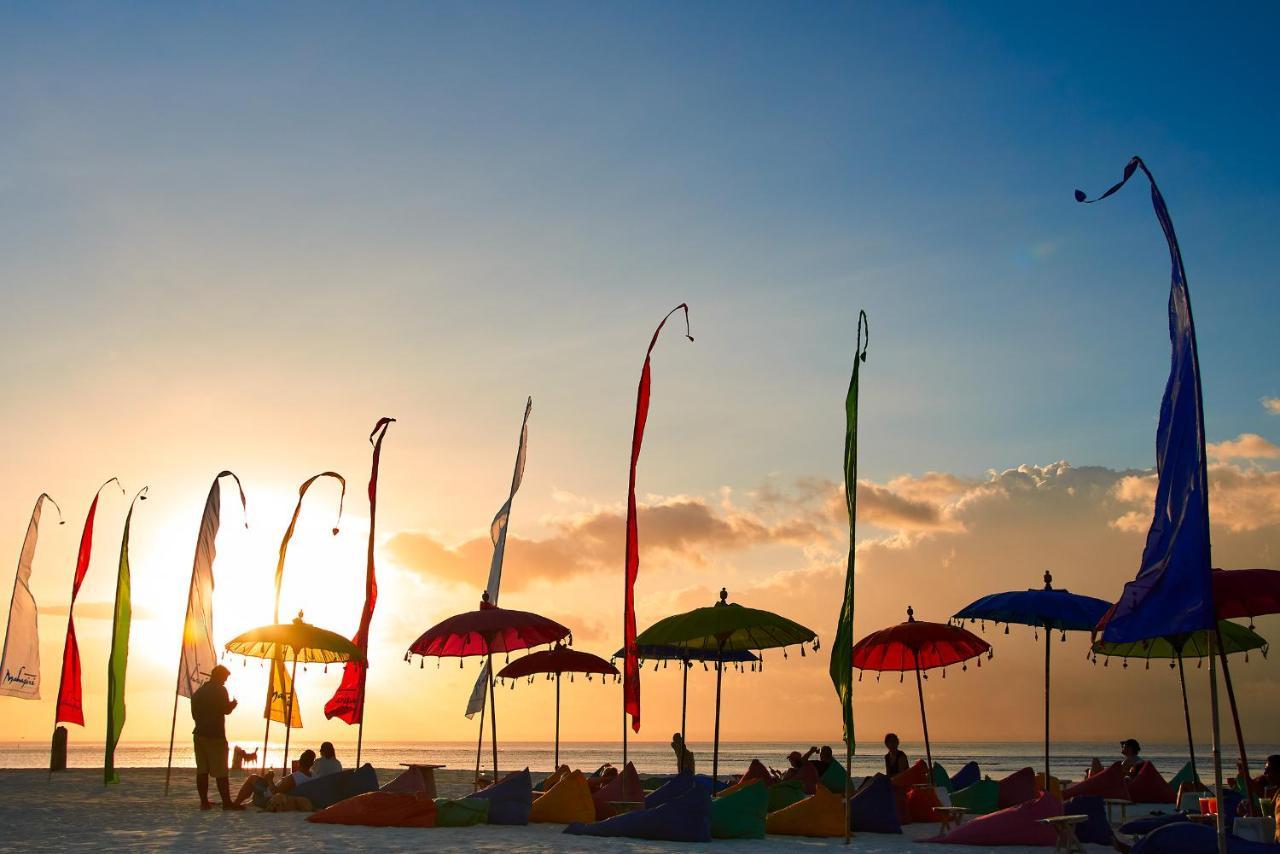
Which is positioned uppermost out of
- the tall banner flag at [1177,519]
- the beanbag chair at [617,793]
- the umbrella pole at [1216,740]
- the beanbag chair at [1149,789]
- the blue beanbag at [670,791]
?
the tall banner flag at [1177,519]

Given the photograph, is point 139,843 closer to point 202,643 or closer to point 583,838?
point 583,838

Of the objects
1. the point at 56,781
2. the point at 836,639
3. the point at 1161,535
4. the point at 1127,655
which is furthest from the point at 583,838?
the point at 56,781

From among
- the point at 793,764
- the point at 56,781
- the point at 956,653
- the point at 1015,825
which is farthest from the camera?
the point at 56,781

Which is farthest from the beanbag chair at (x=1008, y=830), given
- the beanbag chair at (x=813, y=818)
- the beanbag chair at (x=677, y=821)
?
the beanbag chair at (x=677, y=821)

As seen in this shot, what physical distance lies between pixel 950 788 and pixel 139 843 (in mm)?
11815

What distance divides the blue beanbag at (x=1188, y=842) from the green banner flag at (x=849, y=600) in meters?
2.52

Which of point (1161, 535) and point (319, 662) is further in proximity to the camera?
point (319, 662)

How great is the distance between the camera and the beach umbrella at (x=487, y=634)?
16.1 m

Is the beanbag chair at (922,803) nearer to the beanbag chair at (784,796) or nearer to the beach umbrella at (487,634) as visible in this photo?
the beanbag chair at (784,796)

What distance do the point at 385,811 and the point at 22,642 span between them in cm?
1166

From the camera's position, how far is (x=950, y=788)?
17984mm

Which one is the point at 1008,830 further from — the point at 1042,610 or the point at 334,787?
the point at 334,787

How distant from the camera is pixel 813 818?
→ 13148mm

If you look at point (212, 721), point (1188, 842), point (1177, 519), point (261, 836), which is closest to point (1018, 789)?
point (1188, 842)
